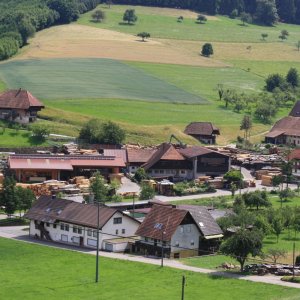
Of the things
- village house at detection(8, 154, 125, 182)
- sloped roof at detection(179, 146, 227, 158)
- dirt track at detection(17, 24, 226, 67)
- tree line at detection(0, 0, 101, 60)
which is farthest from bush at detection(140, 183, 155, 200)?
dirt track at detection(17, 24, 226, 67)

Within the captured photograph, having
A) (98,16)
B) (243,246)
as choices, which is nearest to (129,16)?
(98,16)

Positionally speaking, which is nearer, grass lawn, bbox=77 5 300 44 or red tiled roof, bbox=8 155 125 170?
red tiled roof, bbox=8 155 125 170

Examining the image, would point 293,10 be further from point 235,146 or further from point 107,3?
point 235,146

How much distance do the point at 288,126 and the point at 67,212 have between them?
175 ft

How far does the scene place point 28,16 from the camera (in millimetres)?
144875

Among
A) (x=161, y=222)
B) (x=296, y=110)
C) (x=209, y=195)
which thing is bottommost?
(x=161, y=222)

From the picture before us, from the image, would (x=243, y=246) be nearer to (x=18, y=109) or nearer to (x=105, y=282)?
(x=105, y=282)

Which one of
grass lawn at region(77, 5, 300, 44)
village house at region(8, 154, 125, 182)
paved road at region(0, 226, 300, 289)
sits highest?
grass lawn at region(77, 5, 300, 44)

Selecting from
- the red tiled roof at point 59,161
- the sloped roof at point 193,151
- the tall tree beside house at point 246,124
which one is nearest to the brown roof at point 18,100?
the red tiled roof at point 59,161

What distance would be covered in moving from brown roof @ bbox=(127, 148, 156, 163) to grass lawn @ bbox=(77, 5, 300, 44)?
68.4 metres

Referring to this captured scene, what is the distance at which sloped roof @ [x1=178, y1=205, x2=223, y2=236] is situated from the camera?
61.4 meters

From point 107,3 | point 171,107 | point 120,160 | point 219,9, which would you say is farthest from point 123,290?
point 219,9

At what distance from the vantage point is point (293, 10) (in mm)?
194625

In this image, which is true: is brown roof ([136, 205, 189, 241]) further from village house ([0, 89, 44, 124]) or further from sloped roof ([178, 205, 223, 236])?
village house ([0, 89, 44, 124])
